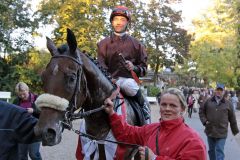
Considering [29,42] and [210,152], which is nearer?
[210,152]

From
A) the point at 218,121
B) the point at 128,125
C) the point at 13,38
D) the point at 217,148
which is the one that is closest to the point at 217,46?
the point at 13,38

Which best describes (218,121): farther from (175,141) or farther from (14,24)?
(14,24)

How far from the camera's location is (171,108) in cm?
391

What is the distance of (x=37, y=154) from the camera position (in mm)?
9250

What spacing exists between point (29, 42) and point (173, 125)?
2451 cm

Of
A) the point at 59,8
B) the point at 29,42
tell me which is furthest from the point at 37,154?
the point at 59,8

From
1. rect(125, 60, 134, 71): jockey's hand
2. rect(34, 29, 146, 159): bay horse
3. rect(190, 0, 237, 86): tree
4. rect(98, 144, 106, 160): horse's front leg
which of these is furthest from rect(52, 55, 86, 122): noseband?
rect(190, 0, 237, 86): tree

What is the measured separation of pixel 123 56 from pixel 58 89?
6.39 feet

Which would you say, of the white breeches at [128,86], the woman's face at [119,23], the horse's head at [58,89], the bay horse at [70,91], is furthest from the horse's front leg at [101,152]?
the woman's face at [119,23]

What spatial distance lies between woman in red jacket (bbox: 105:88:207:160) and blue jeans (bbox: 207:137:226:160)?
614 centimetres

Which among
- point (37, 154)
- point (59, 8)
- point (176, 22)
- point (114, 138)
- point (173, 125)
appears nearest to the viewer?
point (173, 125)

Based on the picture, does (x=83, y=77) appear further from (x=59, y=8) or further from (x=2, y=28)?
(x=59, y=8)

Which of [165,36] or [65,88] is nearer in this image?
[65,88]

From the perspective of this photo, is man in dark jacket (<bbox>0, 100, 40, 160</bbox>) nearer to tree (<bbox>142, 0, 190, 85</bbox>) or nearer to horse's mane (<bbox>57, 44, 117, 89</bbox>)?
horse's mane (<bbox>57, 44, 117, 89</bbox>)
